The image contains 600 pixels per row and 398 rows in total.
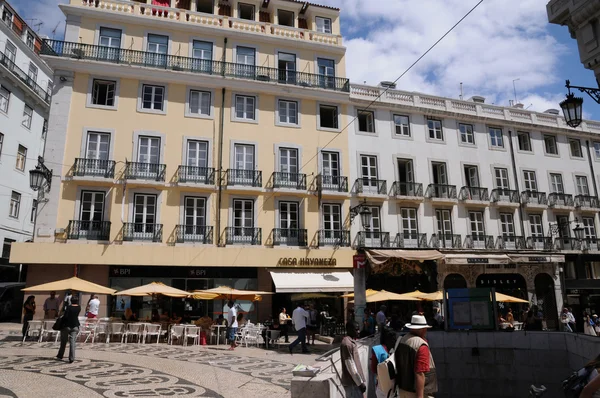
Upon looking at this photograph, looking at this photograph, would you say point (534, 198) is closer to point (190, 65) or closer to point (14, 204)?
point (190, 65)

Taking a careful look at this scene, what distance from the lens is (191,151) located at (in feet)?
74.5

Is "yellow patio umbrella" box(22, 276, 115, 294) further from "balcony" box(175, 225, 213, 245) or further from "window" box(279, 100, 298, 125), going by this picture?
"window" box(279, 100, 298, 125)

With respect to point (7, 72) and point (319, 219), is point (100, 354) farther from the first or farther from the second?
point (7, 72)

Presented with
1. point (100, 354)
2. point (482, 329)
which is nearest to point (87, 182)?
point (100, 354)

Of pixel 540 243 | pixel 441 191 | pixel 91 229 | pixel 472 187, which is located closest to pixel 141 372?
pixel 91 229

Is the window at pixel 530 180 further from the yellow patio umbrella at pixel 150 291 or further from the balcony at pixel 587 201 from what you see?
the yellow patio umbrella at pixel 150 291

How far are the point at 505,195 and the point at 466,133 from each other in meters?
4.46

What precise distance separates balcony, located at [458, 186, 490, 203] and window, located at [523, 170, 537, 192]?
3.48 metres

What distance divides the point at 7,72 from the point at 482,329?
97.3 ft

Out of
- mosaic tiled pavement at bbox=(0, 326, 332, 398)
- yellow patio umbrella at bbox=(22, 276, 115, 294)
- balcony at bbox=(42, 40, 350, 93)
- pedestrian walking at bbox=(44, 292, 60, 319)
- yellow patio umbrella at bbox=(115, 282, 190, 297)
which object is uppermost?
balcony at bbox=(42, 40, 350, 93)

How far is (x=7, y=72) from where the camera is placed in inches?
1088

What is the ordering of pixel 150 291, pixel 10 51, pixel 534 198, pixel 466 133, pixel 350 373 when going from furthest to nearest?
1. pixel 10 51
2. pixel 534 198
3. pixel 466 133
4. pixel 150 291
5. pixel 350 373

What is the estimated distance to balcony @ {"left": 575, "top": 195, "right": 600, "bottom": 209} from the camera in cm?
2930

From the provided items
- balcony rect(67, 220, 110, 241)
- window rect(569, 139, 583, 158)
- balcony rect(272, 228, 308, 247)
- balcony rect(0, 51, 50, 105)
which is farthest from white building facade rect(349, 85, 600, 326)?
balcony rect(0, 51, 50, 105)
